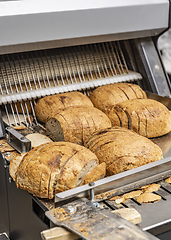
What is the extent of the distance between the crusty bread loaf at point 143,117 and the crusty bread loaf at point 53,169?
22.6 inches

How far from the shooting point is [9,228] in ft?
6.28

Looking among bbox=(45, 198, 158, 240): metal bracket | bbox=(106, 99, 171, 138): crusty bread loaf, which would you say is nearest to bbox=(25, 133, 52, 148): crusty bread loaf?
bbox=(106, 99, 171, 138): crusty bread loaf

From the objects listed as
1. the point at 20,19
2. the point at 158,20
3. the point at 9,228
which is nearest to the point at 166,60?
the point at 158,20

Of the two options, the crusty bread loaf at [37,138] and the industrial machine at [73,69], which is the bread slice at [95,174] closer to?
the industrial machine at [73,69]

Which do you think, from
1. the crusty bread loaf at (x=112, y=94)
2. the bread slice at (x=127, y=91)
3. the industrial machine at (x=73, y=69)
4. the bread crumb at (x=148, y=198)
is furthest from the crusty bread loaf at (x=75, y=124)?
the bread crumb at (x=148, y=198)

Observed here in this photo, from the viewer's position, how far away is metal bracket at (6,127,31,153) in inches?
69.3

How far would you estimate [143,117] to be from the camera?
2.04 m

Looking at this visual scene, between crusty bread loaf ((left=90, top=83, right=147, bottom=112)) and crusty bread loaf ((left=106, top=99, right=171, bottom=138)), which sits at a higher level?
crusty bread loaf ((left=90, top=83, right=147, bottom=112))

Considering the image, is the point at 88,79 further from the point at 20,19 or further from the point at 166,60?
the point at 166,60

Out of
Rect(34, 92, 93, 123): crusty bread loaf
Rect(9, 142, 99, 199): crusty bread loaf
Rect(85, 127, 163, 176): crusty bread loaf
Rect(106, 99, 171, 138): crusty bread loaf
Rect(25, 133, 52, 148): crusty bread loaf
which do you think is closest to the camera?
Rect(9, 142, 99, 199): crusty bread loaf

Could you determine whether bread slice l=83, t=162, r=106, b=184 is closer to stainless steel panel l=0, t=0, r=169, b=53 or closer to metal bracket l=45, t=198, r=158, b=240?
metal bracket l=45, t=198, r=158, b=240

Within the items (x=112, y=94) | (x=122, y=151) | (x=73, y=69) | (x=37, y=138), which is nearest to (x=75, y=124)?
(x=37, y=138)

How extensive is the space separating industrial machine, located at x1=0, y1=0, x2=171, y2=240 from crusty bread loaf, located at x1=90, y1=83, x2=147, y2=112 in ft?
0.37

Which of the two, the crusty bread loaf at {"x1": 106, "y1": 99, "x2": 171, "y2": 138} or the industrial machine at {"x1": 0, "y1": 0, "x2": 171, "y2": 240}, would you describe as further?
the crusty bread loaf at {"x1": 106, "y1": 99, "x2": 171, "y2": 138}
